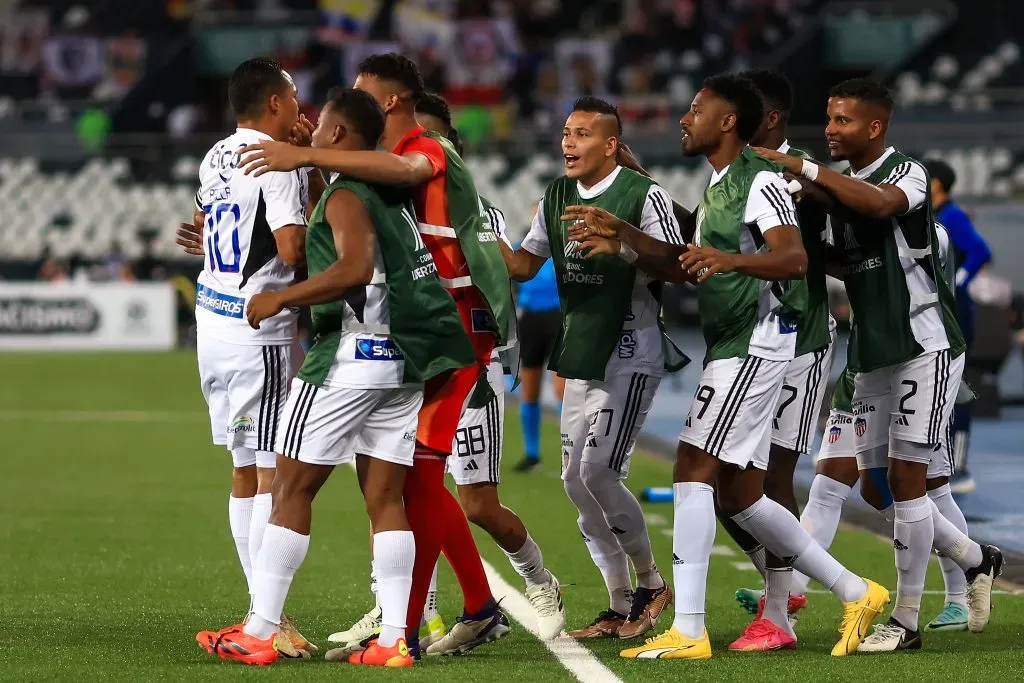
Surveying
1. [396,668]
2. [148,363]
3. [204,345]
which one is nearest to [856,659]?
[396,668]

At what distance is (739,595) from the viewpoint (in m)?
6.97

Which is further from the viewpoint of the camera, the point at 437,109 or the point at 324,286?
the point at 437,109

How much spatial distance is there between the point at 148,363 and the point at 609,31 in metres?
14.8

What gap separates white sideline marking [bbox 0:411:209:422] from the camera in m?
17.1

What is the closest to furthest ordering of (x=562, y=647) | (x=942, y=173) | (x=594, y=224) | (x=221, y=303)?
(x=594, y=224) → (x=221, y=303) → (x=562, y=647) → (x=942, y=173)

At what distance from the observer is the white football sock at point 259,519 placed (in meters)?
6.09

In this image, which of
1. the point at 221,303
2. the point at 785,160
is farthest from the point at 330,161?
the point at 785,160

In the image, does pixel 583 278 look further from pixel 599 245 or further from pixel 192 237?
pixel 192 237

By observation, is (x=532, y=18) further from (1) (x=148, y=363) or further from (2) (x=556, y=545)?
(2) (x=556, y=545)

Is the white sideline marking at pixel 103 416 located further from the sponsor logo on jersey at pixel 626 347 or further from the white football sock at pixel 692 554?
the white football sock at pixel 692 554

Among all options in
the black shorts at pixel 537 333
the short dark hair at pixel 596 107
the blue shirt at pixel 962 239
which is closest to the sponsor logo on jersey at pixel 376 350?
the short dark hair at pixel 596 107

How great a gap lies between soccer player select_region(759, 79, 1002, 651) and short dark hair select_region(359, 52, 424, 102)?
1.72 meters

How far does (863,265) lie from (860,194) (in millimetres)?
533

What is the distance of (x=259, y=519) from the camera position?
6.11m
